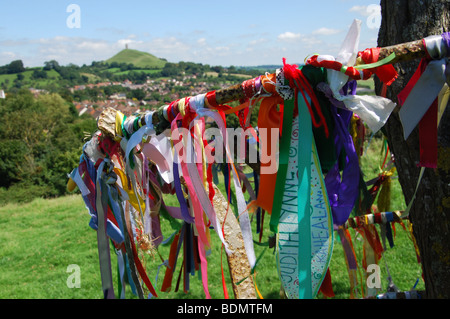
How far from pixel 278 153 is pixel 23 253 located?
19.1 ft

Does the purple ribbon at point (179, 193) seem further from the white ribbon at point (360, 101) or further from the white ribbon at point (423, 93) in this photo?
the white ribbon at point (423, 93)

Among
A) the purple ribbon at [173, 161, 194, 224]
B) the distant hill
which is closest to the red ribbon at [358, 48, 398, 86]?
the purple ribbon at [173, 161, 194, 224]

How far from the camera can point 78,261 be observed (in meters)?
5.09

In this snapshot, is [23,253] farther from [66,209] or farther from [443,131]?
[443,131]

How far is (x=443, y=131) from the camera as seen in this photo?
1.17m

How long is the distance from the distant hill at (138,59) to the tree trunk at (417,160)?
4314 inches

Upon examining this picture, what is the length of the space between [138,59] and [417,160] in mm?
124847

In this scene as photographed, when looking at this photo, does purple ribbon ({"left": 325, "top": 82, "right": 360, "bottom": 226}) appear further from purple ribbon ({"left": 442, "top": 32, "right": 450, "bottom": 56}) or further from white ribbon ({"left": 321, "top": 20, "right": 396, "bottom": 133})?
purple ribbon ({"left": 442, "top": 32, "right": 450, "bottom": 56})

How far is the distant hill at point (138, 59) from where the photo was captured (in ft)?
366

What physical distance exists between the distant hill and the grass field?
341 feet

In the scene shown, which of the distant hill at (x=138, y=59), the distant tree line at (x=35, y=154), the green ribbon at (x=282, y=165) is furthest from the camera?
the distant hill at (x=138, y=59)

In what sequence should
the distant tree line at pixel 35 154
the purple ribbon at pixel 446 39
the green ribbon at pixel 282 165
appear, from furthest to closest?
1. the distant tree line at pixel 35 154
2. the green ribbon at pixel 282 165
3. the purple ribbon at pixel 446 39

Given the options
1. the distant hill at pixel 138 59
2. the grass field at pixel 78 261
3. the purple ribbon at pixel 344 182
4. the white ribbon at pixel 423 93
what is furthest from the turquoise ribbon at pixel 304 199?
the distant hill at pixel 138 59

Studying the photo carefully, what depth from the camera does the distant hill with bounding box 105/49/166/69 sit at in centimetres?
11156
